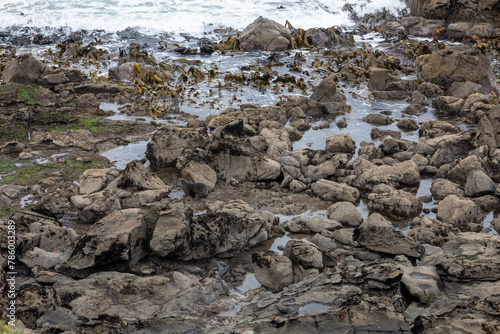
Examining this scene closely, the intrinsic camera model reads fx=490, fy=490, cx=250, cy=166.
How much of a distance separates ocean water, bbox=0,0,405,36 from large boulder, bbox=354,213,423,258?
582 inches

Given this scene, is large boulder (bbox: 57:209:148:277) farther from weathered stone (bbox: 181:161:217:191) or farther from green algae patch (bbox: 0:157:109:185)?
green algae patch (bbox: 0:157:109:185)

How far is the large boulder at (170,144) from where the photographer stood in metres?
8.30

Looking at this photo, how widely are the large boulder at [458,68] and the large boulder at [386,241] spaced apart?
7.88 m

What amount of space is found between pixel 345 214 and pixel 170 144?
11.1 ft

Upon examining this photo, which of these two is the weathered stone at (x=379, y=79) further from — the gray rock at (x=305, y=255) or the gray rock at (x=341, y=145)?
the gray rock at (x=305, y=255)

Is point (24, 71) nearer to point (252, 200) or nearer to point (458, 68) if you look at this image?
point (252, 200)

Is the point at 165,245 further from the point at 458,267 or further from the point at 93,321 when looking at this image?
the point at 458,267

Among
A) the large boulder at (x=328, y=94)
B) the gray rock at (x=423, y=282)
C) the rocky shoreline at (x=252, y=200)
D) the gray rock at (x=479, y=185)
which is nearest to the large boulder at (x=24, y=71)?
the rocky shoreline at (x=252, y=200)

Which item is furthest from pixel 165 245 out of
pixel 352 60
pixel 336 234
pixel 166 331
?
pixel 352 60

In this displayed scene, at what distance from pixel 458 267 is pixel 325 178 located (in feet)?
10.9

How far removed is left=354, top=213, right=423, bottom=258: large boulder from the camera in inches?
220

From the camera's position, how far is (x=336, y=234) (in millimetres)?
6129

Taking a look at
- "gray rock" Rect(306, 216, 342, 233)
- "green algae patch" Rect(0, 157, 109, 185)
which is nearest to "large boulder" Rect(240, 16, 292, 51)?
"green algae patch" Rect(0, 157, 109, 185)

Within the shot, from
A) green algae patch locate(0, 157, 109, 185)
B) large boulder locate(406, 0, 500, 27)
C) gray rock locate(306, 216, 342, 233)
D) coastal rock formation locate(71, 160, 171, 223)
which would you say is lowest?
green algae patch locate(0, 157, 109, 185)
